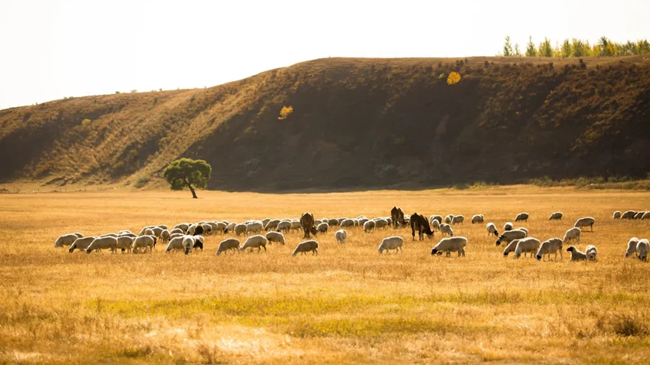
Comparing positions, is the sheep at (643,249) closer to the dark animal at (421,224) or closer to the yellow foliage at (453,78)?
the dark animal at (421,224)

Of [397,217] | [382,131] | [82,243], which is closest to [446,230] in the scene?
[397,217]

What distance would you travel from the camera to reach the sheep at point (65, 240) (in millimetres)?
31219

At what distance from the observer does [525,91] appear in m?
129

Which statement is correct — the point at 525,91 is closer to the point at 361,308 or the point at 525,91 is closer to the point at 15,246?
the point at 15,246

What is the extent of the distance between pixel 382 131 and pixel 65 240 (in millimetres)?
105791

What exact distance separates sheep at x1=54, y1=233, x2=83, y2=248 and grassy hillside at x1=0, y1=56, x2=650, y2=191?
8736cm

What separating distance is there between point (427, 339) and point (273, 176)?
377 ft

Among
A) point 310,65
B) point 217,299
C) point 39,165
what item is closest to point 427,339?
point 217,299

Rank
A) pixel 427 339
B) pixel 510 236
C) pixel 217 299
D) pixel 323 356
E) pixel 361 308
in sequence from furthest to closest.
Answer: pixel 510 236 → pixel 217 299 → pixel 361 308 → pixel 427 339 → pixel 323 356

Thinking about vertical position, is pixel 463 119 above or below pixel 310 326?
above

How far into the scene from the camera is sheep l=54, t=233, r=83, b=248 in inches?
1229

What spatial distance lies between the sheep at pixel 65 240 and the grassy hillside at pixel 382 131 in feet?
287

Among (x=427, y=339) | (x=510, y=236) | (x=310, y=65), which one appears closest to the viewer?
(x=427, y=339)

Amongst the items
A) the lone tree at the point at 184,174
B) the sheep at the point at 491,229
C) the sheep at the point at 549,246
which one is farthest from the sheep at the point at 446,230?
the lone tree at the point at 184,174
